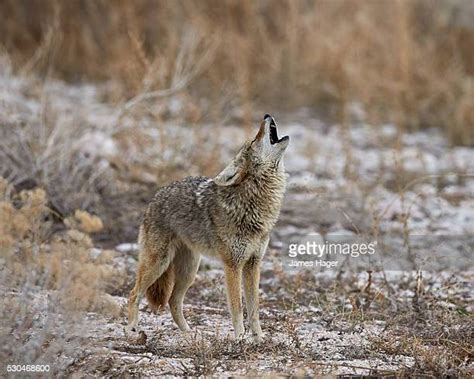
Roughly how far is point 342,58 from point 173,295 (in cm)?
919

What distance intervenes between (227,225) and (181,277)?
2.23 feet

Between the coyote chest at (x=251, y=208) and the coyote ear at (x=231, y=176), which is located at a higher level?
the coyote ear at (x=231, y=176)

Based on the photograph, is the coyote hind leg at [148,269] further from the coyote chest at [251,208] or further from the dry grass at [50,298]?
the dry grass at [50,298]

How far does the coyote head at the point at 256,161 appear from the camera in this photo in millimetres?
6379

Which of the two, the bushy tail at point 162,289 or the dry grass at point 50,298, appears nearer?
the dry grass at point 50,298

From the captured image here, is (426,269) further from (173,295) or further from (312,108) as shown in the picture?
(312,108)

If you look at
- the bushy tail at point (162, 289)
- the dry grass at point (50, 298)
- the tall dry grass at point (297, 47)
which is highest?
the tall dry grass at point (297, 47)

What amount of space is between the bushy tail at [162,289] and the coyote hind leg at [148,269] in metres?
0.16

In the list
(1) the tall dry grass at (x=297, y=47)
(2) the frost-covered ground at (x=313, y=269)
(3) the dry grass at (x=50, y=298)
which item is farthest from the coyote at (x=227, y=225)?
(1) the tall dry grass at (x=297, y=47)

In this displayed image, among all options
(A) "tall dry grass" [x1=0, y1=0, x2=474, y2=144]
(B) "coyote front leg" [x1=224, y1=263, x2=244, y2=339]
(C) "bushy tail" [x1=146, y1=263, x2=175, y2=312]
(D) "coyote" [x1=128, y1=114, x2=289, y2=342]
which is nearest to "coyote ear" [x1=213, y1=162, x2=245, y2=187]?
(D) "coyote" [x1=128, y1=114, x2=289, y2=342]

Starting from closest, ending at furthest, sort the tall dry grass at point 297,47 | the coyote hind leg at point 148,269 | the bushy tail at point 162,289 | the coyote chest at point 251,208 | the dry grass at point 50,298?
the dry grass at point 50,298 < the coyote chest at point 251,208 < the coyote hind leg at point 148,269 < the bushy tail at point 162,289 < the tall dry grass at point 297,47

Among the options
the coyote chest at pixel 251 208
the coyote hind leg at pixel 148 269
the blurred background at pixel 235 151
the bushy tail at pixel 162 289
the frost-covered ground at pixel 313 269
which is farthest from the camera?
the bushy tail at pixel 162 289

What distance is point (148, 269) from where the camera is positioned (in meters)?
6.54

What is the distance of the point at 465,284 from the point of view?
838cm
